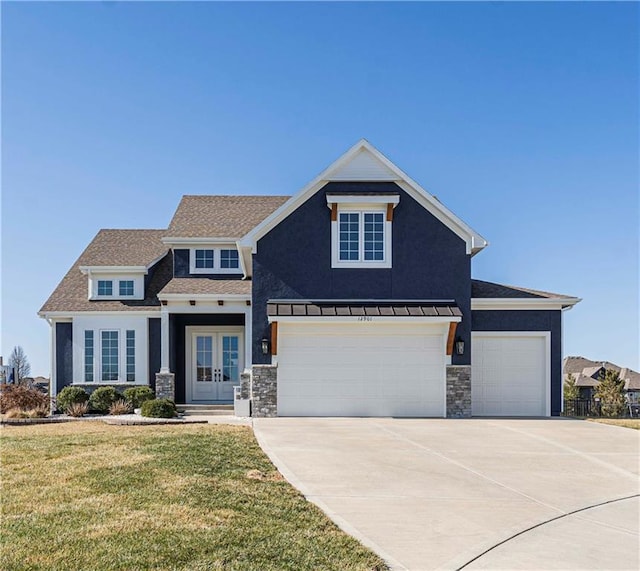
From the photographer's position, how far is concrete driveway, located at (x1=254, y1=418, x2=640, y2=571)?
629 cm

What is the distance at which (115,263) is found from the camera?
2348 cm

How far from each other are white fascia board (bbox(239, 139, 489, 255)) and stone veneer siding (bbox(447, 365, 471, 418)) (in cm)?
375

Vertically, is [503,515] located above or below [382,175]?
below

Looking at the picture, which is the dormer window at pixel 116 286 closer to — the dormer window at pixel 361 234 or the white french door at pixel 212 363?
the white french door at pixel 212 363

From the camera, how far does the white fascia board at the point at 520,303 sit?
63.3 ft

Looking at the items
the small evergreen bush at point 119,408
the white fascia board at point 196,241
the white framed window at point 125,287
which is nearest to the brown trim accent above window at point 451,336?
the white fascia board at point 196,241

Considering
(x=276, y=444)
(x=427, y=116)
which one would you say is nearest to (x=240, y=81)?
(x=427, y=116)

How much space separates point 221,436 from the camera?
531 inches

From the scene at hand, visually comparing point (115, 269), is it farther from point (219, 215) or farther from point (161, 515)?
point (161, 515)

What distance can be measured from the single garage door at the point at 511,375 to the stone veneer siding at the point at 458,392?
0.85 metres

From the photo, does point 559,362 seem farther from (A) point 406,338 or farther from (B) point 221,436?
(B) point 221,436

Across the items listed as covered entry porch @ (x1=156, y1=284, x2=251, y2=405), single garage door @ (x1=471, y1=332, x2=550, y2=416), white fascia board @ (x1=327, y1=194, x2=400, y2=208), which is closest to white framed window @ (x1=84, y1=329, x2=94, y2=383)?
covered entry porch @ (x1=156, y1=284, x2=251, y2=405)

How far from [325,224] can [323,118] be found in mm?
3464

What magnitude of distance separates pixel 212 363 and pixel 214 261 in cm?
387
